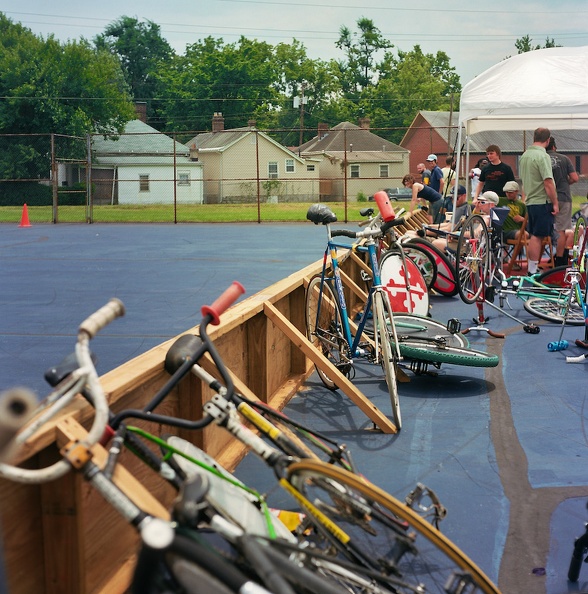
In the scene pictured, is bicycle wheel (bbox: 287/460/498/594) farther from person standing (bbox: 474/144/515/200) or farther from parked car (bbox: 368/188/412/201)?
parked car (bbox: 368/188/412/201)

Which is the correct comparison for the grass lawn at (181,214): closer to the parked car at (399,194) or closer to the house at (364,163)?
the parked car at (399,194)

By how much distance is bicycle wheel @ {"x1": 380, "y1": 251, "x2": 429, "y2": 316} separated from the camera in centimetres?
908

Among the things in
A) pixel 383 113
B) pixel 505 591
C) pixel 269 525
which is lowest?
pixel 505 591

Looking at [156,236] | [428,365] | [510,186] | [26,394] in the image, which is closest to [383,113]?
[156,236]

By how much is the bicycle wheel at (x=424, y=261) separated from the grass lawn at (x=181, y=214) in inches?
879

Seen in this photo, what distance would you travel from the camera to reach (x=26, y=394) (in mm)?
2182

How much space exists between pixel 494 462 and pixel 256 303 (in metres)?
1.92

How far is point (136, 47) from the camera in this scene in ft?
407

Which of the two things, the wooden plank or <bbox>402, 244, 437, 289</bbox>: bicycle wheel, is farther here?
<bbox>402, 244, 437, 289</bbox>: bicycle wheel

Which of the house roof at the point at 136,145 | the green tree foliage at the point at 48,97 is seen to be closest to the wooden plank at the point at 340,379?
the green tree foliage at the point at 48,97

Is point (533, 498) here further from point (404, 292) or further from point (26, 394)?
point (404, 292)

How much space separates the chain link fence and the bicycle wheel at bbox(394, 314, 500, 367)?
33882 mm

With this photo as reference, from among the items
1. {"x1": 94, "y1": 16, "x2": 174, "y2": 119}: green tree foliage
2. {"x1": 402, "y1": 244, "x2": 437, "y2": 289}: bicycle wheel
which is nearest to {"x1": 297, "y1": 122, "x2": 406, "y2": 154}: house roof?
{"x1": 94, "y1": 16, "x2": 174, "y2": 119}: green tree foliage

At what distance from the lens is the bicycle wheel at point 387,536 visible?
2688 millimetres
